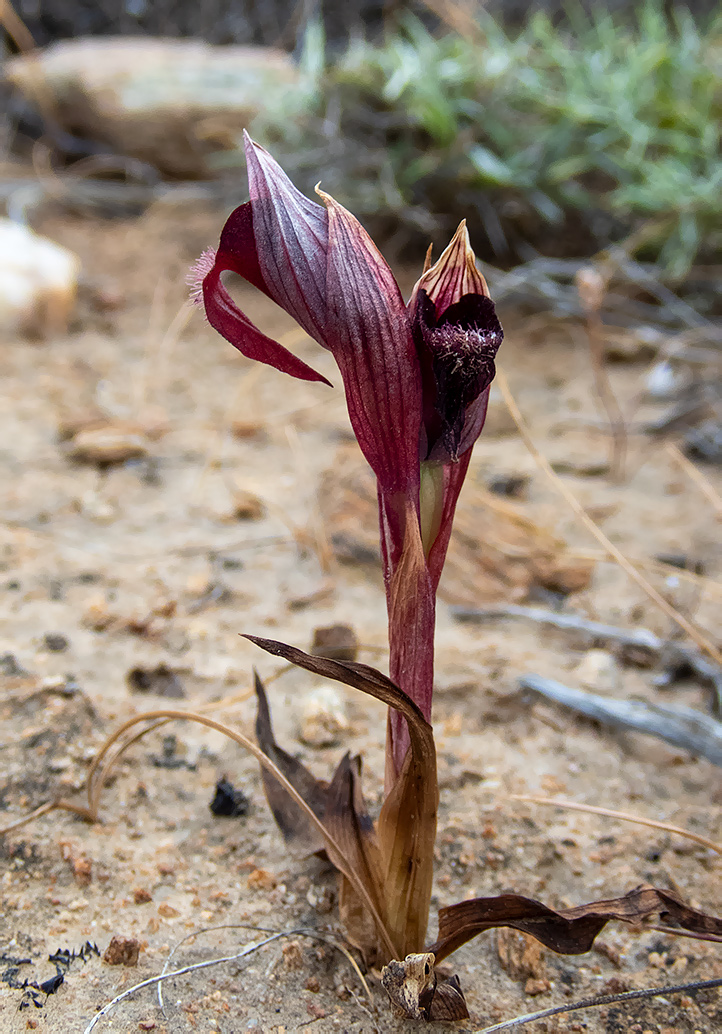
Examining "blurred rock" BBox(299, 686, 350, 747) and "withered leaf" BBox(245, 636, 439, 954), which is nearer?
"withered leaf" BBox(245, 636, 439, 954)

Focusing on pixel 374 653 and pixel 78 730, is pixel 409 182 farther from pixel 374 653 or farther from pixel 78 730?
pixel 78 730

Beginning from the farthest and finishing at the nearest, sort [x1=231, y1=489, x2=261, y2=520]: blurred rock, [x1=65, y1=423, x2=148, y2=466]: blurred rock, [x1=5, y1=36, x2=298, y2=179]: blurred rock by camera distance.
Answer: [x1=5, y1=36, x2=298, y2=179]: blurred rock
[x1=65, y1=423, x2=148, y2=466]: blurred rock
[x1=231, y1=489, x2=261, y2=520]: blurred rock

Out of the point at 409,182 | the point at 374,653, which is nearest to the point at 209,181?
the point at 409,182

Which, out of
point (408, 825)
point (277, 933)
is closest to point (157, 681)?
point (277, 933)

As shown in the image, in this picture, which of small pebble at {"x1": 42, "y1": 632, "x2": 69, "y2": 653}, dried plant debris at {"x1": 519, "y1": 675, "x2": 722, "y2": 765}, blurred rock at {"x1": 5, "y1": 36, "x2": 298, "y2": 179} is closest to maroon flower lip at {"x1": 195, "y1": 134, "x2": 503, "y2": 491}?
dried plant debris at {"x1": 519, "y1": 675, "x2": 722, "y2": 765}

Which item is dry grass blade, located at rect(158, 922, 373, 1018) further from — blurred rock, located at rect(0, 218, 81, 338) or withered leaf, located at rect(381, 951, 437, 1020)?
blurred rock, located at rect(0, 218, 81, 338)

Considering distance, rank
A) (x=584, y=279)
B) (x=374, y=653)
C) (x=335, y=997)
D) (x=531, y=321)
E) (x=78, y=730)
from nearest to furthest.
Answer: (x=335, y=997), (x=78, y=730), (x=374, y=653), (x=584, y=279), (x=531, y=321)
